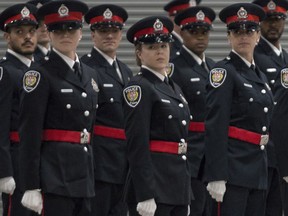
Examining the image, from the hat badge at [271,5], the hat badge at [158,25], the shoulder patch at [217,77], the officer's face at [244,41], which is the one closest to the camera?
the hat badge at [158,25]

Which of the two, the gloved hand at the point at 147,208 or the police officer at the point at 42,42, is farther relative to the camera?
the police officer at the point at 42,42

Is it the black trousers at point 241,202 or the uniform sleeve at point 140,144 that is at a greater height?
the uniform sleeve at point 140,144

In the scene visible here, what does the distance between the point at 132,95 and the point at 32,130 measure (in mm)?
715

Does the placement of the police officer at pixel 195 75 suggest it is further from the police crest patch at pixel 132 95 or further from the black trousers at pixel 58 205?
the black trousers at pixel 58 205

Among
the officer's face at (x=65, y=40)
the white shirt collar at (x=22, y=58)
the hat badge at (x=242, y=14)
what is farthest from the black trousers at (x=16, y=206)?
the hat badge at (x=242, y=14)

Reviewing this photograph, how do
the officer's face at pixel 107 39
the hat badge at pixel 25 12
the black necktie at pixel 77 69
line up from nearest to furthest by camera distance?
the black necktie at pixel 77 69 < the hat badge at pixel 25 12 < the officer's face at pixel 107 39

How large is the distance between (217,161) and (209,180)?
0.50 ft

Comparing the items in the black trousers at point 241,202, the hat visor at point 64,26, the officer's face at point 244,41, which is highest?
the hat visor at point 64,26

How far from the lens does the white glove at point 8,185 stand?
7.83 meters

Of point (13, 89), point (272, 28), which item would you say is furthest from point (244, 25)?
point (13, 89)

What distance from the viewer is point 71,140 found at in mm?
7246

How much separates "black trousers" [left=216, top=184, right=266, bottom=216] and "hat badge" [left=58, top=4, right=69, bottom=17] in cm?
176

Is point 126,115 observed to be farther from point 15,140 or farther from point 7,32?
point 7,32

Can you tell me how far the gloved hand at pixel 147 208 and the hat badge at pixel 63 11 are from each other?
1.39m
